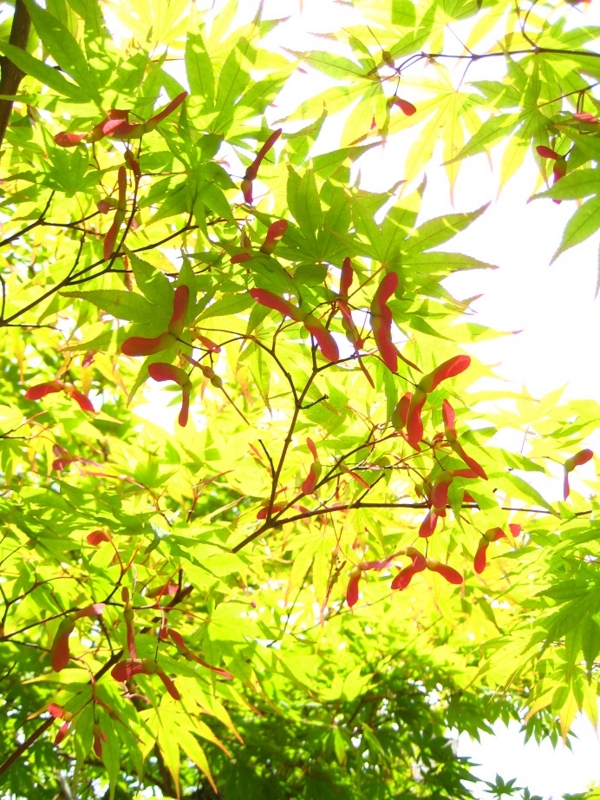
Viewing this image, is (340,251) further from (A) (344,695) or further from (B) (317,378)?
(A) (344,695)

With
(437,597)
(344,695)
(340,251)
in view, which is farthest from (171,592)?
(344,695)

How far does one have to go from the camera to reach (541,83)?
860 millimetres

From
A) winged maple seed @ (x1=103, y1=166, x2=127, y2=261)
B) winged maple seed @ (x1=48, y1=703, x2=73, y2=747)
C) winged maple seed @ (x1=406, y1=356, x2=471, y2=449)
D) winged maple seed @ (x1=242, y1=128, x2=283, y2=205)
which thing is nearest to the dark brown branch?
winged maple seed @ (x1=103, y1=166, x2=127, y2=261)

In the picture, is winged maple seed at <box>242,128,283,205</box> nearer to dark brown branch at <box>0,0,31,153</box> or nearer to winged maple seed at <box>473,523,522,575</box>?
dark brown branch at <box>0,0,31,153</box>

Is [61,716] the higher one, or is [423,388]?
[423,388]

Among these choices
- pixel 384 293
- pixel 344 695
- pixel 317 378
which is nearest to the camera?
pixel 384 293

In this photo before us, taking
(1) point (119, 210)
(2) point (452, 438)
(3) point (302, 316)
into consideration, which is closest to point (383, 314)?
(3) point (302, 316)

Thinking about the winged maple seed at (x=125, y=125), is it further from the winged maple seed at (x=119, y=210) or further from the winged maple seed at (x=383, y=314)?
the winged maple seed at (x=383, y=314)

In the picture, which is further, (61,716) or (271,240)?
(61,716)

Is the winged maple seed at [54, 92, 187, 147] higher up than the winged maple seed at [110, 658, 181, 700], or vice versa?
the winged maple seed at [54, 92, 187, 147]

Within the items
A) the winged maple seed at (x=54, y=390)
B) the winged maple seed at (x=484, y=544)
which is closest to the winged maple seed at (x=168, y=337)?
the winged maple seed at (x=54, y=390)

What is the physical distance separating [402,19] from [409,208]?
0.30 m

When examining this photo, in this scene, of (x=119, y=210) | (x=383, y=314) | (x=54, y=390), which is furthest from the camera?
(x=54, y=390)

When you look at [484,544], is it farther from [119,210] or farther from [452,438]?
[119,210]
